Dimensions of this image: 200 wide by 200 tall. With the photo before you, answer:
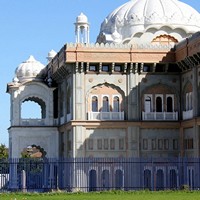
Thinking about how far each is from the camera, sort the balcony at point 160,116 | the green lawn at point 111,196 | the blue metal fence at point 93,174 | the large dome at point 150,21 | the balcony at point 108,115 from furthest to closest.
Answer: the large dome at point 150,21, the balcony at point 160,116, the balcony at point 108,115, the blue metal fence at point 93,174, the green lawn at point 111,196

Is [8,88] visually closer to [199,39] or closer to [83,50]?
[83,50]

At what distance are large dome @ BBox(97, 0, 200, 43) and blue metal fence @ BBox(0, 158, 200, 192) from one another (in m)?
9.74

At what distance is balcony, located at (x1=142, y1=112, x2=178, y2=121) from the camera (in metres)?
39.5

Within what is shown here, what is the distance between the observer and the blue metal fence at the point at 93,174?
32625 mm

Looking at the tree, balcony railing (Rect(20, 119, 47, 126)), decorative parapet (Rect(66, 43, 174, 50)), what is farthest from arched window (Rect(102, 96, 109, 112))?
the tree

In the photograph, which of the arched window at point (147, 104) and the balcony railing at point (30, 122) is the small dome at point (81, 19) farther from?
the balcony railing at point (30, 122)

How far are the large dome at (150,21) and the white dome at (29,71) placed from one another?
510 cm

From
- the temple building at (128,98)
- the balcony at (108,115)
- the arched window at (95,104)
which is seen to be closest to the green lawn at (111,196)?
the temple building at (128,98)

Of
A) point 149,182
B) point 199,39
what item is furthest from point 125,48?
point 149,182

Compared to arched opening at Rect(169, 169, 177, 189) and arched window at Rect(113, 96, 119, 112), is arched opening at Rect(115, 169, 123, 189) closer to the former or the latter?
arched opening at Rect(169, 169, 177, 189)

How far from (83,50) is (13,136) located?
8572 mm

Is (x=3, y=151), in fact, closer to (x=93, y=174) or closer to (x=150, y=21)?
(x=150, y=21)

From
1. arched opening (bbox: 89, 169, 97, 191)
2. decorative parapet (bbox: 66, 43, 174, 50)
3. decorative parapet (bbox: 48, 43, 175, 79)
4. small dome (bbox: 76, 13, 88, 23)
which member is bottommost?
arched opening (bbox: 89, 169, 97, 191)

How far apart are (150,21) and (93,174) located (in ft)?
38.7
